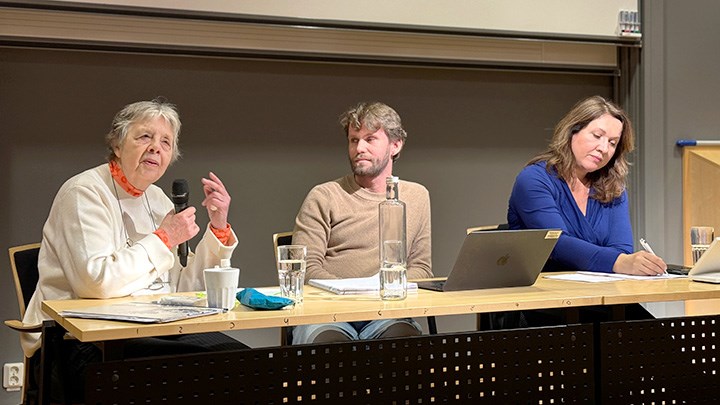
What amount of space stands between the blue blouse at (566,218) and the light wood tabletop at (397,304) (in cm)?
32

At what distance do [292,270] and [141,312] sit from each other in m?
0.38

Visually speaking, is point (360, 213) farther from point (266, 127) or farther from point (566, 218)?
point (266, 127)

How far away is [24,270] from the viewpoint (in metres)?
2.57

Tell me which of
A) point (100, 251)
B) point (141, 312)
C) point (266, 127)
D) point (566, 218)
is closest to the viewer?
point (141, 312)

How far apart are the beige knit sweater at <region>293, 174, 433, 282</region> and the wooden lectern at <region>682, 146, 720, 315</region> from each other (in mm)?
2062

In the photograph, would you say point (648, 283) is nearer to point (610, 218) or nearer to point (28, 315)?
point (610, 218)

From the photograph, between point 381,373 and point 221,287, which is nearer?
point 221,287

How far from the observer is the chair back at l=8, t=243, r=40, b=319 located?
2535 mm

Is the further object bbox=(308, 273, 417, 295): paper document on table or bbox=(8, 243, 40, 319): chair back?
bbox=(8, 243, 40, 319): chair back

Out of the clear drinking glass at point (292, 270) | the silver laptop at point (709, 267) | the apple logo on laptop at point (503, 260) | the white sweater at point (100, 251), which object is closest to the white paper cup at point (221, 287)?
the clear drinking glass at point (292, 270)

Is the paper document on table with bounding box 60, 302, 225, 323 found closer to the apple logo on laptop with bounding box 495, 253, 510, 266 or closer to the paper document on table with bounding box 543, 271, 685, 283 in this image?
the apple logo on laptop with bounding box 495, 253, 510, 266

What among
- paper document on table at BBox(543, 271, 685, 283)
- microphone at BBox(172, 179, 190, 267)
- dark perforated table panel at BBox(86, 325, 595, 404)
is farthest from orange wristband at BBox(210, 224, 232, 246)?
paper document on table at BBox(543, 271, 685, 283)

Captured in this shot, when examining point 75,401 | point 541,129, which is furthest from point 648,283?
point 541,129

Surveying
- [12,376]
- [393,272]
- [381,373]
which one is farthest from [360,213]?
[12,376]
